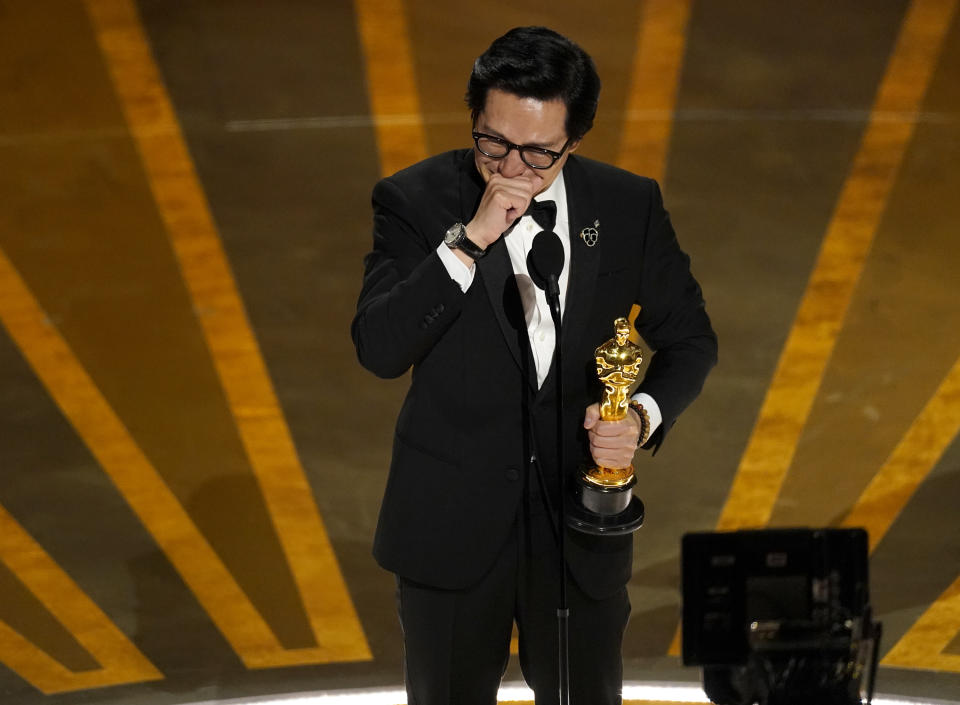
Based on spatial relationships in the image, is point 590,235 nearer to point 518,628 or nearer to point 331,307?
point 518,628

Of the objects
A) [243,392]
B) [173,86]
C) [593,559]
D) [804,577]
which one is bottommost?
[804,577]

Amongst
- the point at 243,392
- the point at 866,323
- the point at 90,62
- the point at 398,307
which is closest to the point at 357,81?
the point at 90,62

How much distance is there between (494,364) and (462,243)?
28 cm

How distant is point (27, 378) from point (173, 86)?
2913 mm

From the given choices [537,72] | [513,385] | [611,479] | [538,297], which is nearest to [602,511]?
[611,479]

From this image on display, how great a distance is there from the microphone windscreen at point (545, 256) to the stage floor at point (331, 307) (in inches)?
78.8

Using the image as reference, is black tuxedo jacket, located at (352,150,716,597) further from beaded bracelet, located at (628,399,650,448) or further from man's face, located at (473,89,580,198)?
man's face, located at (473,89,580,198)

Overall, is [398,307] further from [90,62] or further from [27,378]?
[90,62]

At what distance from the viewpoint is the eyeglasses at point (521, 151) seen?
221cm

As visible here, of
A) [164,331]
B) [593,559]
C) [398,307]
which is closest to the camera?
[398,307]

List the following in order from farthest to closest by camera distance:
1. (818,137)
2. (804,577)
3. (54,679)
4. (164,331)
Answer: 1. (818,137)
2. (164,331)
3. (54,679)
4. (804,577)

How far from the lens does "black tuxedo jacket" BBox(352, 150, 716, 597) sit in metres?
2.34

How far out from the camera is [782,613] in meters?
2.00

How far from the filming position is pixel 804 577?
200cm
